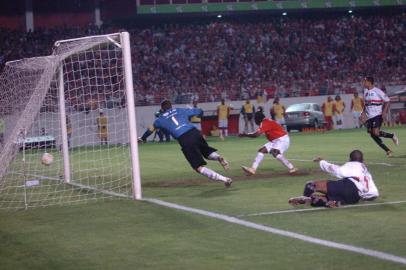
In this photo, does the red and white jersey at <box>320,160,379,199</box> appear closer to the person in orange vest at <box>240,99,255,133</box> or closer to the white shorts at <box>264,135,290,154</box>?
the white shorts at <box>264,135,290,154</box>

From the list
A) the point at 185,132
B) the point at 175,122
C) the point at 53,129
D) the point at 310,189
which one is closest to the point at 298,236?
the point at 310,189

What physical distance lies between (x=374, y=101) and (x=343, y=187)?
9731mm

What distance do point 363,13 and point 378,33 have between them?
15.1ft

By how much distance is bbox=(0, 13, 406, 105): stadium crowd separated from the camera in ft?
151

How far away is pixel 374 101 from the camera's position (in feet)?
65.8

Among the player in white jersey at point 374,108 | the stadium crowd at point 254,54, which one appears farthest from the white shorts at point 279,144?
the stadium crowd at point 254,54

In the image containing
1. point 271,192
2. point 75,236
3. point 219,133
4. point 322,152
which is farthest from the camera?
point 219,133

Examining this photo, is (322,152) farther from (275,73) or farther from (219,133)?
(275,73)

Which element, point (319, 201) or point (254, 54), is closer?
point (319, 201)

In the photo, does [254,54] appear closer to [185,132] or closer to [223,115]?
[223,115]

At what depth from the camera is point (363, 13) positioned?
5853cm

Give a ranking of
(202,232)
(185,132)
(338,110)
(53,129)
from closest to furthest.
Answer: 1. (202,232)
2. (185,132)
3. (53,129)
4. (338,110)

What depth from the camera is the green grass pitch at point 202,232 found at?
7.69 metres

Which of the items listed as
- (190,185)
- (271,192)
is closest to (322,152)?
(190,185)
